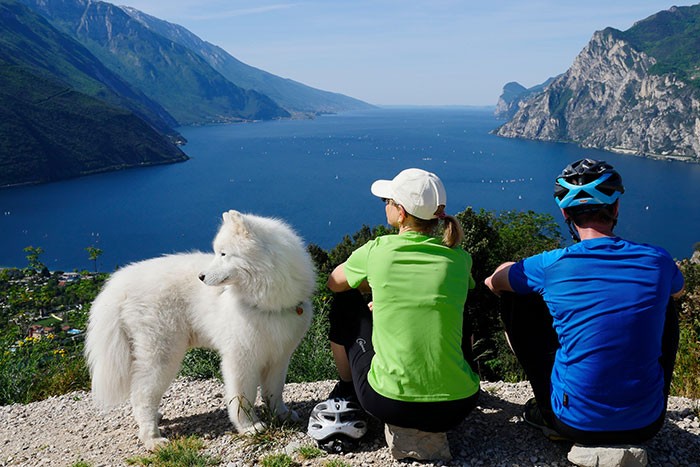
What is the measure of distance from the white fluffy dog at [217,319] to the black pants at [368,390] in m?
0.54

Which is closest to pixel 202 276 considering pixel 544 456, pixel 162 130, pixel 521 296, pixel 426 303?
pixel 426 303

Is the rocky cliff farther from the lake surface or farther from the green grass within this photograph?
the green grass

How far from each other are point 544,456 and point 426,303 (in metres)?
1.31

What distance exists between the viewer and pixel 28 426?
4.92 meters

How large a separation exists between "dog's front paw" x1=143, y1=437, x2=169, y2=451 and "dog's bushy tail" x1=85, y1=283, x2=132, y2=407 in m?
0.43

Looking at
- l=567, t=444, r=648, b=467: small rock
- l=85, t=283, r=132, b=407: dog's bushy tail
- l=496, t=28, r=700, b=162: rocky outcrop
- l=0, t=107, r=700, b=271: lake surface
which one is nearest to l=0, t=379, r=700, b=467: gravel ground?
l=567, t=444, r=648, b=467: small rock

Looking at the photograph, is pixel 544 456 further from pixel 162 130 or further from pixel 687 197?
pixel 162 130

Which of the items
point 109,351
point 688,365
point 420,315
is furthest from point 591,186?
point 109,351

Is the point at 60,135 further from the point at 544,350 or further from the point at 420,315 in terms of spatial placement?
the point at 544,350

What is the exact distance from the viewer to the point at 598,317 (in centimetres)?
275

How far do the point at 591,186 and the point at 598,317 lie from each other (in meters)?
0.69

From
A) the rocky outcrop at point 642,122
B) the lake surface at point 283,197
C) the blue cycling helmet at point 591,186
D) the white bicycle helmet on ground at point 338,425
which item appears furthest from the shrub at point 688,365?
the rocky outcrop at point 642,122

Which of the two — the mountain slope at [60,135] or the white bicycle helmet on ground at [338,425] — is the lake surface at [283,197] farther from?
the white bicycle helmet on ground at [338,425]

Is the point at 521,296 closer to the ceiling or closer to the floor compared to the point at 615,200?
closer to the floor
